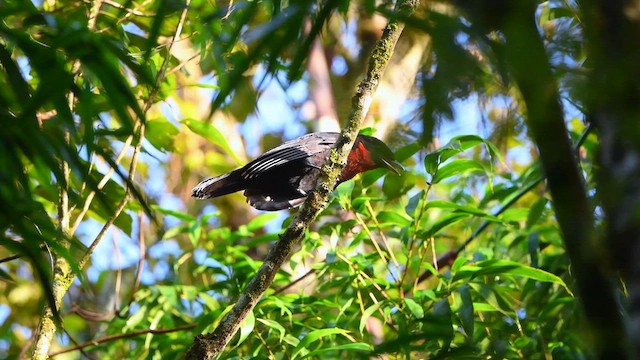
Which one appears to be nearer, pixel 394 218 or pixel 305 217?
pixel 305 217

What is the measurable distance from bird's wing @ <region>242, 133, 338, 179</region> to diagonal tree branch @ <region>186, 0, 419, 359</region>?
83 centimetres

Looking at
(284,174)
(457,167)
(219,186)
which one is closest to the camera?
(457,167)

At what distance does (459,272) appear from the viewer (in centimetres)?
218

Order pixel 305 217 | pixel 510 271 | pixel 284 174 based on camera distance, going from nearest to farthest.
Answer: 1. pixel 305 217
2. pixel 510 271
3. pixel 284 174

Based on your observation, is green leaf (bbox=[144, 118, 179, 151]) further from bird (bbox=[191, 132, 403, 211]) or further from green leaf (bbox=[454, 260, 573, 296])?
green leaf (bbox=[454, 260, 573, 296])

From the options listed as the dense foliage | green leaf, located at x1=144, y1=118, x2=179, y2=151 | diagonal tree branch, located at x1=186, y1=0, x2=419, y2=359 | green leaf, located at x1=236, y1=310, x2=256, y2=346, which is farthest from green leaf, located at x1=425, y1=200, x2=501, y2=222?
green leaf, located at x1=144, y1=118, x2=179, y2=151

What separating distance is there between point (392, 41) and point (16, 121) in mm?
1034

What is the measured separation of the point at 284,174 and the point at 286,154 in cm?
8

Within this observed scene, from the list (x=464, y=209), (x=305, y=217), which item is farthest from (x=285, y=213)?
(x=305, y=217)

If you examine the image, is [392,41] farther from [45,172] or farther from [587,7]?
[587,7]

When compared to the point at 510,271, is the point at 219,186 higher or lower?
higher

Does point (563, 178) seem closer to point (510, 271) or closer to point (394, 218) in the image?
point (510, 271)

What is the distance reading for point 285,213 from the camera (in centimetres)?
345

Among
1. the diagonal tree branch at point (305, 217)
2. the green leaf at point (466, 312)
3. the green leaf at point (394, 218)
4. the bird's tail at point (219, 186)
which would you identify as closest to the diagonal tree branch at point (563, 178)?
the diagonal tree branch at point (305, 217)
